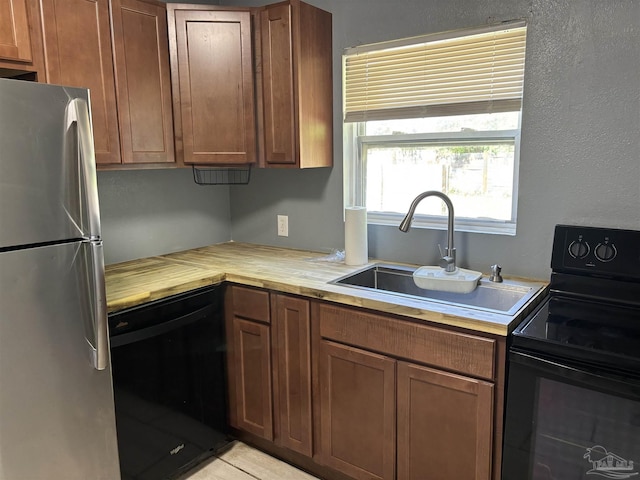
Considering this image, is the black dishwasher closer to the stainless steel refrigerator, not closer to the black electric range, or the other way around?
the stainless steel refrigerator

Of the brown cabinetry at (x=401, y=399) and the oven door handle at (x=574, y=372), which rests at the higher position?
the oven door handle at (x=574, y=372)

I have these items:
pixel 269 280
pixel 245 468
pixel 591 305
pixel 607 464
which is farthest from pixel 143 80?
pixel 607 464

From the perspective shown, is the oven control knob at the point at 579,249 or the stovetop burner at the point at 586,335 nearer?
the stovetop burner at the point at 586,335

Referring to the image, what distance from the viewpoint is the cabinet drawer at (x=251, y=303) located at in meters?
2.14

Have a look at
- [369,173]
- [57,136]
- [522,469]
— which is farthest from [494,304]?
[57,136]

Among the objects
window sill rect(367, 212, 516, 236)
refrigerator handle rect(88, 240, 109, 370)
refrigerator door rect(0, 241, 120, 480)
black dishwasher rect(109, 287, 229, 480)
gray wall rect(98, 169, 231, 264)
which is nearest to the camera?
refrigerator door rect(0, 241, 120, 480)

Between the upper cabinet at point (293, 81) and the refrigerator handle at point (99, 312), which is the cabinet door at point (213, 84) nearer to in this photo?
the upper cabinet at point (293, 81)

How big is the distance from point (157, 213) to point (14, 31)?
1123mm

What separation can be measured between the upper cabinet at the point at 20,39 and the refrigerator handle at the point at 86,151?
439 mm

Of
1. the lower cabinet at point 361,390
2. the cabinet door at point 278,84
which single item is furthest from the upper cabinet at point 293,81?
the lower cabinet at point 361,390

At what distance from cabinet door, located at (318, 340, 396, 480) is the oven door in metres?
0.44

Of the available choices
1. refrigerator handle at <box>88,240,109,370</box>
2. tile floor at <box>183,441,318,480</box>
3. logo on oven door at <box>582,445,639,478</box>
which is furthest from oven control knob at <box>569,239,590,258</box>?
refrigerator handle at <box>88,240,109,370</box>

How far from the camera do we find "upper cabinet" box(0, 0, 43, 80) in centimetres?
168

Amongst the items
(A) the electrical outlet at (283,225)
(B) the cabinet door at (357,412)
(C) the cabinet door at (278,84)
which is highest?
(C) the cabinet door at (278,84)
